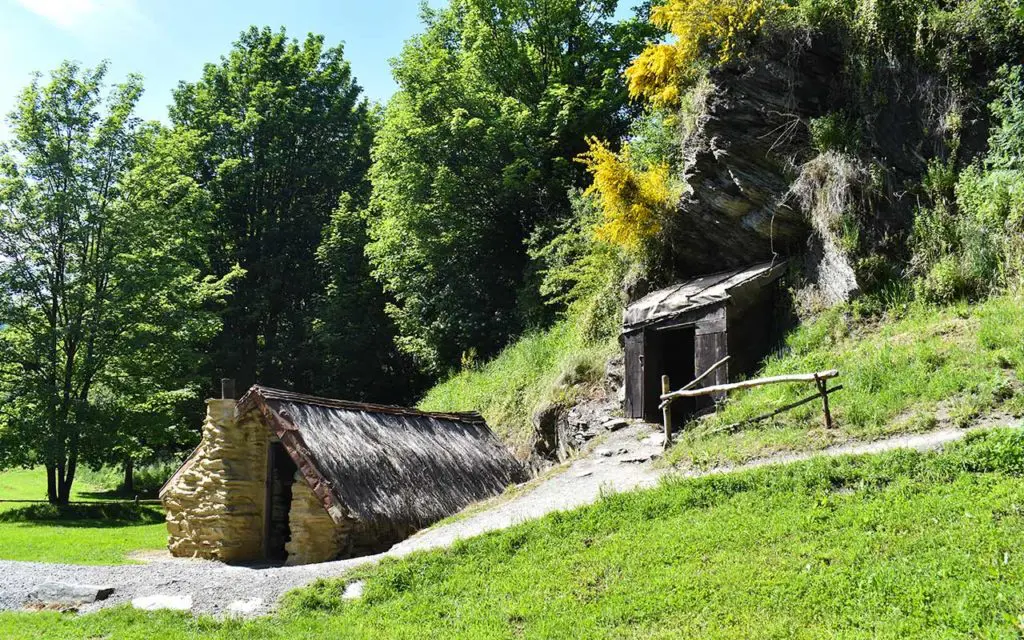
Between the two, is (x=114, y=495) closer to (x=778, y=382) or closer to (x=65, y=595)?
(x=65, y=595)

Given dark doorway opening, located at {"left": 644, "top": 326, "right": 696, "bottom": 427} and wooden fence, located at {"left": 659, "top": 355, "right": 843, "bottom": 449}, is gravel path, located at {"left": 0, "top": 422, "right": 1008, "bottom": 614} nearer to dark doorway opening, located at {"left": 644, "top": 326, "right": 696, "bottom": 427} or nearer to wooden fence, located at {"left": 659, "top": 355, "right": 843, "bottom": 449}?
wooden fence, located at {"left": 659, "top": 355, "right": 843, "bottom": 449}

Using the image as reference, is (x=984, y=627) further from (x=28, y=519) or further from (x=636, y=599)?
(x=28, y=519)

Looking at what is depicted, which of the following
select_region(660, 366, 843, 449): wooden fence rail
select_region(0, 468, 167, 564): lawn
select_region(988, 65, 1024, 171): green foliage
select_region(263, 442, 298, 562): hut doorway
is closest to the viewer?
select_region(660, 366, 843, 449): wooden fence rail

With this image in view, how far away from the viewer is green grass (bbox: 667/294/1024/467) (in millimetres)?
9570

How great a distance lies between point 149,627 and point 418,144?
69.1ft

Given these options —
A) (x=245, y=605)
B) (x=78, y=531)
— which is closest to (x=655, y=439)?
(x=245, y=605)

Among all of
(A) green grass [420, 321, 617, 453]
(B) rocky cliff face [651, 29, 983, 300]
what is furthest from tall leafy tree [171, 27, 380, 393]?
(B) rocky cliff face [651, 29, 983, 300]

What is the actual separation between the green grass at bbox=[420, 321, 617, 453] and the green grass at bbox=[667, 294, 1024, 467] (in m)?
5.22

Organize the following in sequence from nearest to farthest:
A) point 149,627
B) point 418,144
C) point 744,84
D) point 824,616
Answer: point 824,616
point 149,627
point 744,84
point 418,144

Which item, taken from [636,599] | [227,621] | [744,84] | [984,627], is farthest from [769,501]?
[744,84]

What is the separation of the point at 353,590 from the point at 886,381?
297 inches

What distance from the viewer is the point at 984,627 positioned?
16.7 feet

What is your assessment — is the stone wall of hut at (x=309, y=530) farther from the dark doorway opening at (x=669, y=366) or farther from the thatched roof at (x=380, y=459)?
the dark doorway opening at (x=669, y=366)

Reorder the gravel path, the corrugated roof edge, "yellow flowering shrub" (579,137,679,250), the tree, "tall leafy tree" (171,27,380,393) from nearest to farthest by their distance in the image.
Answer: the gravel path, the corrugated roof edge, "yellow flowering shrub" (579,137,679,250), the tree, "tall leafy tree" (171,27,380,393)
